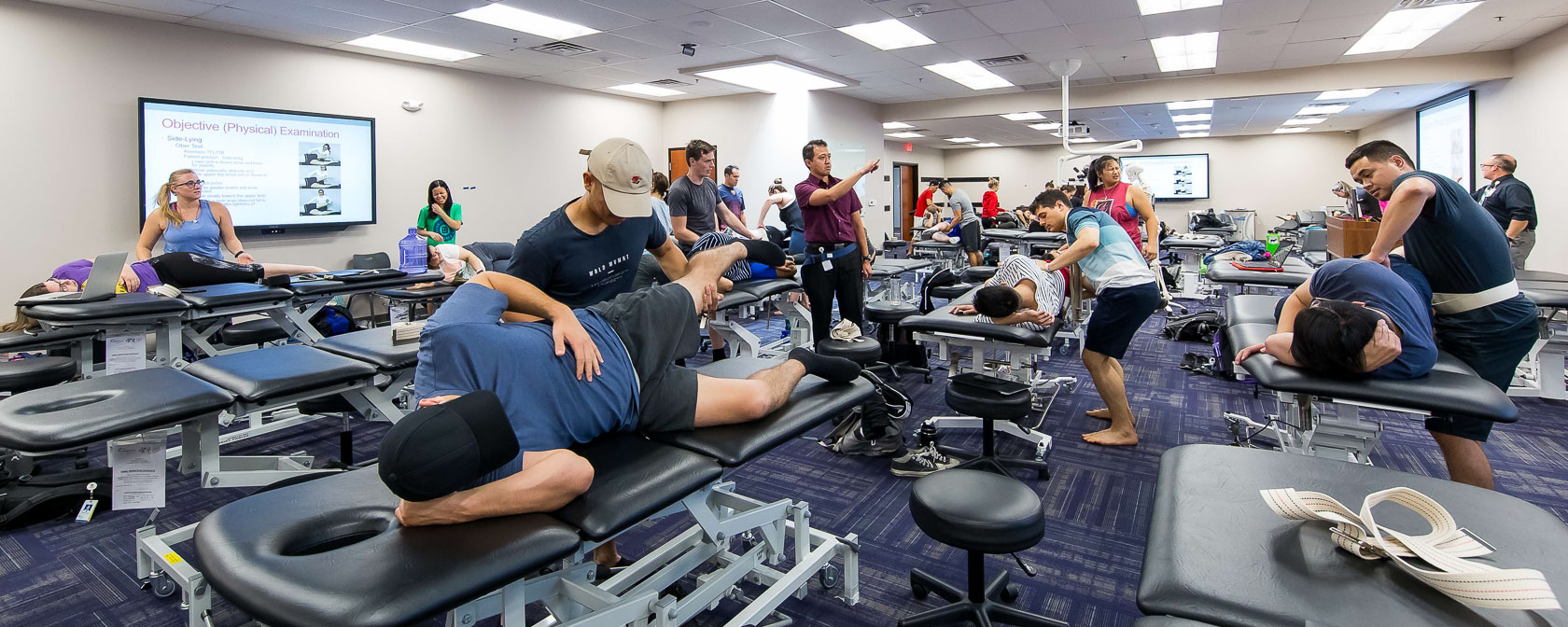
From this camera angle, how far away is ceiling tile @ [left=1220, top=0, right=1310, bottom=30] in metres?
5.17

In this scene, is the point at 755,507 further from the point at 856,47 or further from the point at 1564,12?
the point at 1564,12

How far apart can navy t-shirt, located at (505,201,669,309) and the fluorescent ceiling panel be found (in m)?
6.73

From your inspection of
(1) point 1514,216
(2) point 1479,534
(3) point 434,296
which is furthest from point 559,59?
(1) point 1514,216

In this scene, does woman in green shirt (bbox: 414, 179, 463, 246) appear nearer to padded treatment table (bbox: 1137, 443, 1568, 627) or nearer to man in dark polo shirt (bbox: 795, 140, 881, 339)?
man in dark polo shirt (bbox: 795, 140, 881, 339)

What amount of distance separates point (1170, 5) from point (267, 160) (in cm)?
Answer: 720

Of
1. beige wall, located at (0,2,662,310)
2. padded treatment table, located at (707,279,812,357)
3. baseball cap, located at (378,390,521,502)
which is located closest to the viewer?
baseball cap, located at (378,390,521,502)

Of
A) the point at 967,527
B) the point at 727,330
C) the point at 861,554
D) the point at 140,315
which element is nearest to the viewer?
the point at 967,527

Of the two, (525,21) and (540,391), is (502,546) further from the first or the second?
(525,21)

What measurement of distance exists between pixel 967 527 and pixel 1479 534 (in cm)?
87

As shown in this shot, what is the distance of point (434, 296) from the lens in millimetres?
4180

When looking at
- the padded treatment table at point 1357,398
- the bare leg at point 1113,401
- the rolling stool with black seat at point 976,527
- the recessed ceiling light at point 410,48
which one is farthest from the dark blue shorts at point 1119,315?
the recessed ceiling light at point 410,48

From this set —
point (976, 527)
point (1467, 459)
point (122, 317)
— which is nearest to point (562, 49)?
point (122, 317)

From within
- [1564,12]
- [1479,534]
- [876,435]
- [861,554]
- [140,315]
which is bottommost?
[861,554]

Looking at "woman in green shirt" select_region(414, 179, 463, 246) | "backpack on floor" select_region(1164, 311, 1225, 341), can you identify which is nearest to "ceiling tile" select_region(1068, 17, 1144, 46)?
"backpack on floor" select_region(1164, 311, 1225, 341)
